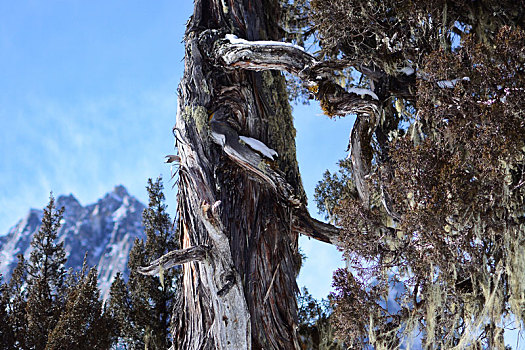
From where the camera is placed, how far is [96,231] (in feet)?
314

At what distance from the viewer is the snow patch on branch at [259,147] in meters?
5.43

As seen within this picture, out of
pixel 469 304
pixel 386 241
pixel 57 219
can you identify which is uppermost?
pixel 57 219

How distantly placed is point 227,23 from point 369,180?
2842mm

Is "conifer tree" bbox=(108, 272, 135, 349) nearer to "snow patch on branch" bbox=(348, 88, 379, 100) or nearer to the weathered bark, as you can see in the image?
the weathered bark

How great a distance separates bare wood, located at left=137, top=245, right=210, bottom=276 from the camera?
4.47 meters

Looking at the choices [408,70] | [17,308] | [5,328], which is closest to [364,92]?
[408,70]

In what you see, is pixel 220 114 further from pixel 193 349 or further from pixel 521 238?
pixel 521 238

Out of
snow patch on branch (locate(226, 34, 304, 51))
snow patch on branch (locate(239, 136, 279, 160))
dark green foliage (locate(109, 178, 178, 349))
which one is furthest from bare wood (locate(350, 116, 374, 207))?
dark green foliage (locate(109, 178, 178, 349))

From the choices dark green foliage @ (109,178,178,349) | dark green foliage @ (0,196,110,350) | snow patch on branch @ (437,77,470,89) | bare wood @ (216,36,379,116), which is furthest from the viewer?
dark green foliage @ (109,178,178,349)

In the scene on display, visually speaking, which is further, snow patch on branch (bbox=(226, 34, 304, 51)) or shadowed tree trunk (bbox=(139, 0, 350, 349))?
snow patch on branch (bbox=(226, 34, 304, 51))

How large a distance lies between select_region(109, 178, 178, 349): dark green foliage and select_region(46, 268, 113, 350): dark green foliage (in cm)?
41

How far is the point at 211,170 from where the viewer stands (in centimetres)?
519

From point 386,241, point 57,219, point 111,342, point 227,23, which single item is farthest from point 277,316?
point 57,219

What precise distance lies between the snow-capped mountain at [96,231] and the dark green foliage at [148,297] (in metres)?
72.0
